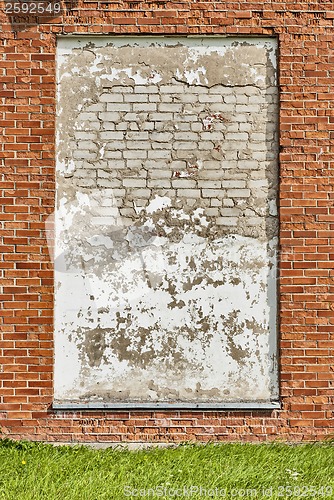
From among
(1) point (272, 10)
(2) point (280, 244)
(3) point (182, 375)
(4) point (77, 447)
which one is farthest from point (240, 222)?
(4) point (77, 447)

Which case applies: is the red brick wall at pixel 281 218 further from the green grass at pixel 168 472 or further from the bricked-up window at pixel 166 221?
the green grass at pixel 168 472

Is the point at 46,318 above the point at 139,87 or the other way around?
the other way around

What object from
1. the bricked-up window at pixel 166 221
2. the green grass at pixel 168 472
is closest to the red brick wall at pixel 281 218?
the bricked-up window at pixel 166 221

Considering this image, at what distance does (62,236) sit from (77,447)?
1.74 meters

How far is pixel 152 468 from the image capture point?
4336 mm

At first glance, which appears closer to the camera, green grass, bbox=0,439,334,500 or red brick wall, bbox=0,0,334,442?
green grass, bbox=0,439,334,500

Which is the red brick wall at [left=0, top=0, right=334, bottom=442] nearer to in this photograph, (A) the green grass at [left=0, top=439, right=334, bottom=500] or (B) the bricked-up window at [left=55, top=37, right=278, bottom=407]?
(B) the bricked-up window at [left=55, top=37, right=278, bottom=407]

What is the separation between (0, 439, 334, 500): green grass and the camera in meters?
3.94

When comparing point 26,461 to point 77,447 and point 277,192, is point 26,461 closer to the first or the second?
point 77,447

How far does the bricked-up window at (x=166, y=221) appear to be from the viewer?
5.07 metres

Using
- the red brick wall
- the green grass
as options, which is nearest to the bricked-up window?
A: the red brick wall

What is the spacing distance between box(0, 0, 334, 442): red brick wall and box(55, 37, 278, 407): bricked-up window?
117mm

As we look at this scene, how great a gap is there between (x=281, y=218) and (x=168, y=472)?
7.27 ft

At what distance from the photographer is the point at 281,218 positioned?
5.07 metres
